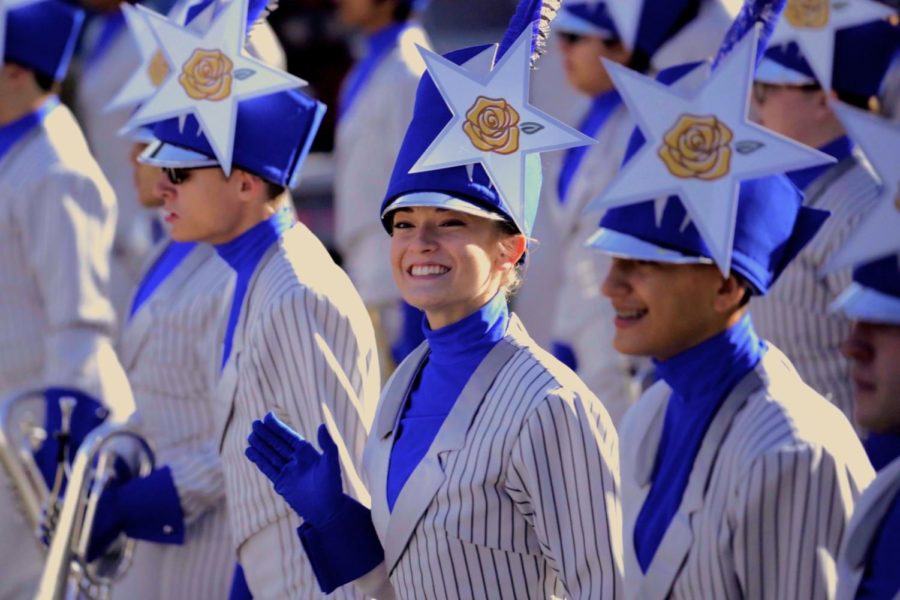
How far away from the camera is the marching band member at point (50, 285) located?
235 inches

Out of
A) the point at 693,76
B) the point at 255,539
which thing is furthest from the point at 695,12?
the point at 255,539

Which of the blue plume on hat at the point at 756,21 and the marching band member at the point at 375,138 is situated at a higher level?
the blue plume on hat at the point at 756,21

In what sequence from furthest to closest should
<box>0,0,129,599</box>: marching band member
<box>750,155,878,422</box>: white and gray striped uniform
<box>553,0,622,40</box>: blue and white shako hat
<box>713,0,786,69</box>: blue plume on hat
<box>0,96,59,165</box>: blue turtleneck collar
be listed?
<box>553,0,622,40</box>: blue and white shako hat, <box>0,96,59,165</box>: blue turtleneck collar, <box>0,0,129,599</box>: marching band member, <box>750,155,878,422</box>: white and gray striped uniform, <box>713,0,786,69</box>: blue plume on hat

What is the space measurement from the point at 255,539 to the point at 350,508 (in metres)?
0.66

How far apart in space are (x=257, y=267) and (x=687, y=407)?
1154 millimetres

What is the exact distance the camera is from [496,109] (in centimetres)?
392

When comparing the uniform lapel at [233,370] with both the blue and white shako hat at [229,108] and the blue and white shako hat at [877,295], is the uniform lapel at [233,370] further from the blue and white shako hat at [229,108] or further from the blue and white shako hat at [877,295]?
the blue and white shako hat at [877,295]

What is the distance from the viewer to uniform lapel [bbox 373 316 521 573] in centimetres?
379

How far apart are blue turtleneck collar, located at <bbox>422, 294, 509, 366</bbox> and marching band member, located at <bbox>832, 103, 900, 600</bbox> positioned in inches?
27.4

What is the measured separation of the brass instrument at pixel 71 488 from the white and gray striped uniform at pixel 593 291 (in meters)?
1.98

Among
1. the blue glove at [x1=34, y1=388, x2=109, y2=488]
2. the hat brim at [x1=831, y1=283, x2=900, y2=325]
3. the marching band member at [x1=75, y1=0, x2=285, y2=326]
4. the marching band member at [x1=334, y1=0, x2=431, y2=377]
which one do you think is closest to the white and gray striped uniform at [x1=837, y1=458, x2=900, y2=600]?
the hat brim at [x1=831, y1=283, x2=900, y2=325]

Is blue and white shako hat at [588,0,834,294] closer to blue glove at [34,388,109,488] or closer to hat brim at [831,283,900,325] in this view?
hat brim at [831,283,900,325]

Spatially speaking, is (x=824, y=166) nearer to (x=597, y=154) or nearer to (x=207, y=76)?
(x=597, y=154)

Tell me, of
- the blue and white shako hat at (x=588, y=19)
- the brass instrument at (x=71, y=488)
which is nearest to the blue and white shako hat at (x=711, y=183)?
the brass instrument at (x=71, y=488)
